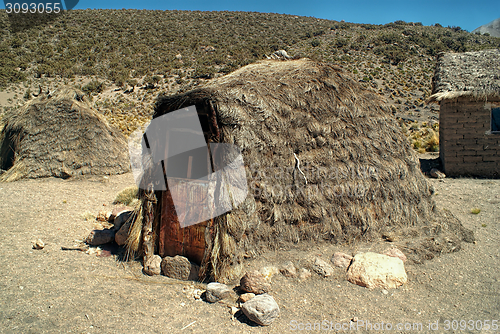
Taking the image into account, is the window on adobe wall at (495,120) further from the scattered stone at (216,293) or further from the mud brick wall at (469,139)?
the scattered stone at (216,293)

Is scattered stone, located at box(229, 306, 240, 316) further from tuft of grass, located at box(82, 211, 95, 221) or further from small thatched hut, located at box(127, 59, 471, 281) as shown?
tuft of grass, located at box(82, 211, 95, 221)

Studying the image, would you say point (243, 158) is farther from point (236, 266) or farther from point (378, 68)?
point (378, 68)

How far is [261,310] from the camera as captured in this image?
126 inches

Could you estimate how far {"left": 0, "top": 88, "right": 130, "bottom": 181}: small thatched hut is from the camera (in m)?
8.92

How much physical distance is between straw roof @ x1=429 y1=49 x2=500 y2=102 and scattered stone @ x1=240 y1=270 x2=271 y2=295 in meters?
7.97

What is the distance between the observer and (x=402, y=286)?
392cm

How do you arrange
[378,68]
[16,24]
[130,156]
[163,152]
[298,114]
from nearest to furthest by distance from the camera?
[163,152] < [298,114] < [130,156] < [378,68] < [16,24]

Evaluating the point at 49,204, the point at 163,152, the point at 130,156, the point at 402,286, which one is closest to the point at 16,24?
the point at 130,156

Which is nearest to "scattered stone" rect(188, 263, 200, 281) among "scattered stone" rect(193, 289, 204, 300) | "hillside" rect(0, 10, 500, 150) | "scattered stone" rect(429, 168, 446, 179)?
"scattered stone" rect(193, 289, 204, 300)

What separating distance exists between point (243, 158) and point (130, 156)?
785 centimetres

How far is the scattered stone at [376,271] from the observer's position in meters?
3.92

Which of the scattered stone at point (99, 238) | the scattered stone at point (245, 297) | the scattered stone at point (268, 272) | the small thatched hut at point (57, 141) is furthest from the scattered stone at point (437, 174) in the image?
the small thatched hut at point (57, 141)

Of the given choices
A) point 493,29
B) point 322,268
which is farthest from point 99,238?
point 493,29

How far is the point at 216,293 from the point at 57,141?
26.1ft
